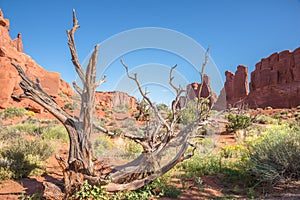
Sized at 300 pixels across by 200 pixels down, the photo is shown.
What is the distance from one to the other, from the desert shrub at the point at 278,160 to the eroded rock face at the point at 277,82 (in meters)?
54.3

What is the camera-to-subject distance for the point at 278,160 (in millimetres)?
4168

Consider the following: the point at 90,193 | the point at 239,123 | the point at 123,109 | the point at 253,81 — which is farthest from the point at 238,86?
the point at 90,193

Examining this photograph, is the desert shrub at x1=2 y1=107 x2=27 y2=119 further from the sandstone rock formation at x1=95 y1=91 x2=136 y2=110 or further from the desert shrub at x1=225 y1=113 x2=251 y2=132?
the desert shrub at x1=225 y1=113 x2=251 y2=132

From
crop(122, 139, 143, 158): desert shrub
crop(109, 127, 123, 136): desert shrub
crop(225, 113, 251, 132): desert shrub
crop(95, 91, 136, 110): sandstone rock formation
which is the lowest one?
crop(122, 139, 143, 158): desert shrub

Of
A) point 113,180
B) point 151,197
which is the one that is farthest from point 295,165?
point 113,180

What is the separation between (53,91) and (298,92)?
58.4 m

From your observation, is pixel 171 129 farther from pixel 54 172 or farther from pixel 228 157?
pixel 228 157

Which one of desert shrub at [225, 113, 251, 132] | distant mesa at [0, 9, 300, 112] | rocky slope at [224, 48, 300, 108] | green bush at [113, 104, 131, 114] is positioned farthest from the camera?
rocky slope at [224, 48, 300, 108]

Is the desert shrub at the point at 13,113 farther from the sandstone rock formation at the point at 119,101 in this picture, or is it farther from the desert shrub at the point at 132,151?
the desert shrub at the point at 132,151

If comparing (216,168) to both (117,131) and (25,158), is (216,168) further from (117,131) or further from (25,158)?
(117,131)

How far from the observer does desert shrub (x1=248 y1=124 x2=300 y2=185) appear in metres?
4.05

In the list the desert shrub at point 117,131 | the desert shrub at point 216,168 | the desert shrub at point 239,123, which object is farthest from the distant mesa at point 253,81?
the desert shrub at point 216,168

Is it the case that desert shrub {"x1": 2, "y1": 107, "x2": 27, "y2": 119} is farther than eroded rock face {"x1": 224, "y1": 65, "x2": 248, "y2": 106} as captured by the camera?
No

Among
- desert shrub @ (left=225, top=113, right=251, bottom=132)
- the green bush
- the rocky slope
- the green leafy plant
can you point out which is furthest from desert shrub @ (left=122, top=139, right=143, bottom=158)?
the rocky slope
